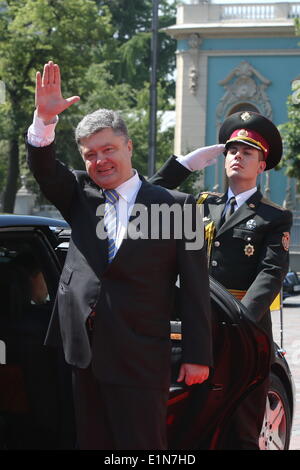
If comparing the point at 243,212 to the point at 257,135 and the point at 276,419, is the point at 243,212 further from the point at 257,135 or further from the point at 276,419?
the point at 276,419

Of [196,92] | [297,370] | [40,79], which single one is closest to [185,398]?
[40,79]

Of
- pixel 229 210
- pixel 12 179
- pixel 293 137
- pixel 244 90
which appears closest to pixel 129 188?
pixel 229 210

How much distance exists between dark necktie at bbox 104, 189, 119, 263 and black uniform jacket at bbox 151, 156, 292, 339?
33.2 inches

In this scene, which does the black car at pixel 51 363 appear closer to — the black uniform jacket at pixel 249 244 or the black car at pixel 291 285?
the black uniform jacket at pixel 249 244

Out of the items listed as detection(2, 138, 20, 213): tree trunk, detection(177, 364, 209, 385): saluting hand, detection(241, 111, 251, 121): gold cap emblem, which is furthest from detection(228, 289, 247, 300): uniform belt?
detection(2, 138, 20, 213): tree trunk

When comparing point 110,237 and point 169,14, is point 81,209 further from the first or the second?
point 169,14

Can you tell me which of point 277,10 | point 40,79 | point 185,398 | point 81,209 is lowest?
point 185,398

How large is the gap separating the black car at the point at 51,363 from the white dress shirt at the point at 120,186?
0.60m

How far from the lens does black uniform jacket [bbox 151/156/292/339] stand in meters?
4.87

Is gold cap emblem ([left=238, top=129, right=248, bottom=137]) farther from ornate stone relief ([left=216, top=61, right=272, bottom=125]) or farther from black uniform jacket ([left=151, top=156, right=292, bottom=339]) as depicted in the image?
ornate stone relief ([left=216, top=61, right=272, bottom=125])

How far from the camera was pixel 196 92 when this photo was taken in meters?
41.5

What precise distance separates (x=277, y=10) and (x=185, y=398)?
38675 mm

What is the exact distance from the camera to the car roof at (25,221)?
445 cm

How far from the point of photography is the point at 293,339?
14.8m
